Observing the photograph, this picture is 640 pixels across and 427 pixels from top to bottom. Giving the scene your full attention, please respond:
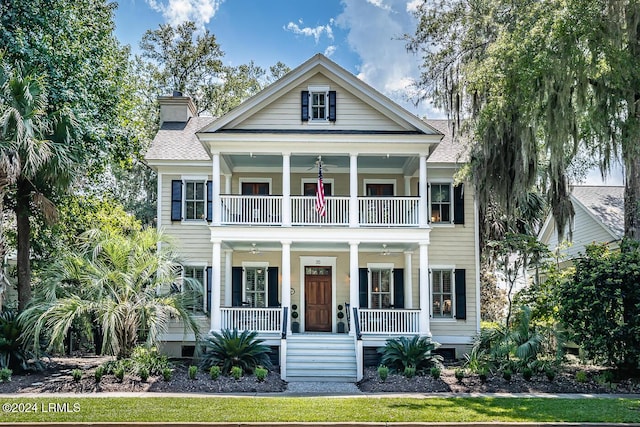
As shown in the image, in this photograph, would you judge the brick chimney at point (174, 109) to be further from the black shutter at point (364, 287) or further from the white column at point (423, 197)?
the white column at point (423, 197)

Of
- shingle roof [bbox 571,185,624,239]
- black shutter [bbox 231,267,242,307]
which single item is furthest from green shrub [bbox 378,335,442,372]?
shingle roof [bbox 571,185,624,239]

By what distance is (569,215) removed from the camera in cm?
1695

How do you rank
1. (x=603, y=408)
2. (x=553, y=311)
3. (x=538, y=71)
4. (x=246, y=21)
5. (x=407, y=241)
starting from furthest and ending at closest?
(x=246, y=21)
(x=407, y=241)
(x=553, y=311)
(x=538, y=71)
(x=603, y=408)

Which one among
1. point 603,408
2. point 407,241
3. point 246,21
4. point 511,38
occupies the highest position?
point 246,21

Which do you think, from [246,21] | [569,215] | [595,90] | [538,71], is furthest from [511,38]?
[246,21]

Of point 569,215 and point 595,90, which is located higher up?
point 595,90

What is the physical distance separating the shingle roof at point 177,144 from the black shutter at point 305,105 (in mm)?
2975

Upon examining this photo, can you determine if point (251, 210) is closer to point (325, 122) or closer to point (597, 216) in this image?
point (325, 122)

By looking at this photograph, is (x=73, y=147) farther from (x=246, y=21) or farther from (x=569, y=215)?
(x=569, y=215)

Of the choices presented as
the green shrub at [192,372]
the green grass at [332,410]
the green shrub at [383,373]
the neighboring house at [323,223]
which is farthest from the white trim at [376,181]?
the green grass at [332,410]

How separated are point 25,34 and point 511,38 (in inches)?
476

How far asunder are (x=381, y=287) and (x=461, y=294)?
2.23m

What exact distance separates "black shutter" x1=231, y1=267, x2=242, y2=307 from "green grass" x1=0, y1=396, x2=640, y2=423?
6757 millimetres

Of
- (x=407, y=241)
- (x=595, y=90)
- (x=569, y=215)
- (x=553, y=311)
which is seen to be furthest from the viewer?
(x=569, y=215)
